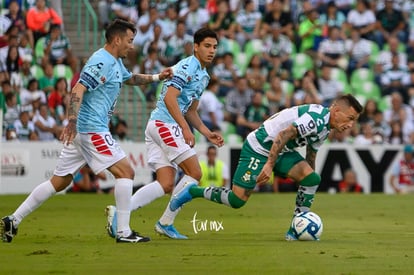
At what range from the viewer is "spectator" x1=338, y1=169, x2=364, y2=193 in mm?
26594

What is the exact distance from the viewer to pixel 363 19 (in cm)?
3122

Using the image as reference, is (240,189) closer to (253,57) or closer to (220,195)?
(220,195)

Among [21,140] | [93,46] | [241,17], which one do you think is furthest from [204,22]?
[21,140]

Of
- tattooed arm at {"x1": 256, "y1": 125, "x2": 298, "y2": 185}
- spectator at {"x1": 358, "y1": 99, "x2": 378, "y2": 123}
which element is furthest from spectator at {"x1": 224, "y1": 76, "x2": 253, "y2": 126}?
tattooed arm at {"x1": 256, "y1": 125, "x2": 298, "y2": 185}

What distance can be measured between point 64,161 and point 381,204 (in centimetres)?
1065

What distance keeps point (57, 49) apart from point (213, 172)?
538cm

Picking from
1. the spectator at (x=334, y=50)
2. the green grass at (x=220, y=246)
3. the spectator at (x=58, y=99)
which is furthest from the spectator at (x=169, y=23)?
the green grass at (x=220, y=246)

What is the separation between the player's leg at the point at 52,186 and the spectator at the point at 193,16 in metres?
16.9

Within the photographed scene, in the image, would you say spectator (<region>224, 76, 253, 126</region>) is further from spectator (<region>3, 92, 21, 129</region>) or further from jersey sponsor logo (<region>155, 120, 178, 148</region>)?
jersey sponsor logo (<region>155, 120, 178, 148</region>)

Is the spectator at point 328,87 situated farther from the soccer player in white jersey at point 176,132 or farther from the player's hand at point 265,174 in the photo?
the player's hand at point 265,174

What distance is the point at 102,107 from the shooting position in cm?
1247

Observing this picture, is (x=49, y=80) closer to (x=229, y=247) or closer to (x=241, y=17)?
(x=241, y=17)

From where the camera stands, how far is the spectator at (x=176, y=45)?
28.2m

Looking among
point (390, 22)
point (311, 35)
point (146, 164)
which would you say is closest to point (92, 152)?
point (146, 164)
